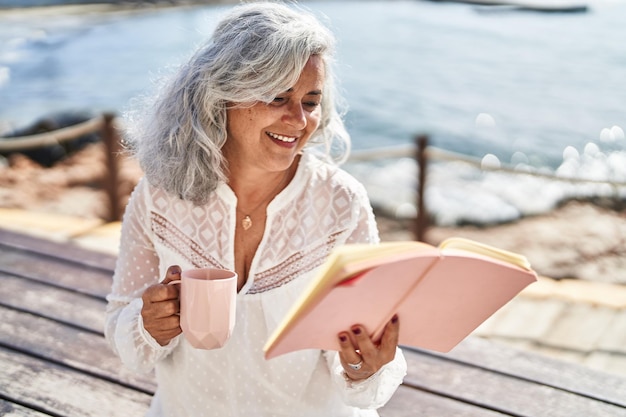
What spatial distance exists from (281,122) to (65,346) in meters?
1.31

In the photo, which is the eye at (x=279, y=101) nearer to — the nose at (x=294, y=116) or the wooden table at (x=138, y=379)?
the nose at (x=294, y=116)

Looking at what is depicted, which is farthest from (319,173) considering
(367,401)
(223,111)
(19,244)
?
(19,244)

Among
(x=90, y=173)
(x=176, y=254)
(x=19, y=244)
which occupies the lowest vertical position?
(x=90, y=173)

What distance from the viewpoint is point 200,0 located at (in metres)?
28.5

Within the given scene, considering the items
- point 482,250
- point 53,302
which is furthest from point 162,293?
point 53,302

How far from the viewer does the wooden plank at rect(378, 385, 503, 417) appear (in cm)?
196

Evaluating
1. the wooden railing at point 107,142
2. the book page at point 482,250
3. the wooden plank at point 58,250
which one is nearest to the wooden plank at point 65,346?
the wooden plank at point 58,250

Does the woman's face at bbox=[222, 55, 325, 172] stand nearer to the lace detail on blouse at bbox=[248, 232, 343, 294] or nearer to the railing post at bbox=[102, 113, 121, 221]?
the lace detail on blouse at bbox=[248, 232, 343, 294]

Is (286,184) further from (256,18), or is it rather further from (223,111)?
(256,18)

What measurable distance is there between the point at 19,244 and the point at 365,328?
2361mm

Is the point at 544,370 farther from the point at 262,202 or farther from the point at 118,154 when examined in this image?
the point at 118,154

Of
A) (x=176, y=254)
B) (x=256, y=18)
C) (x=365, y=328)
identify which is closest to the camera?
(x=365, y=328)

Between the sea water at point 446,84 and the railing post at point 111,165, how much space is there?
3.47 ft

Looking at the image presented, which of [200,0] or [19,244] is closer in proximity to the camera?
[19,244]
